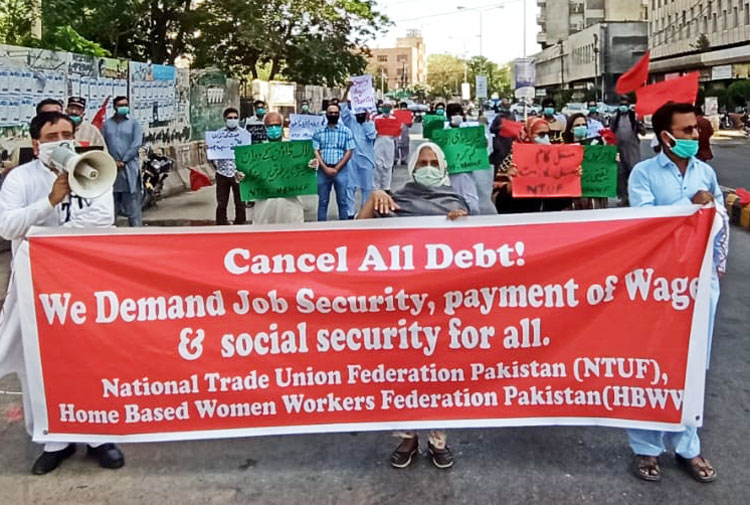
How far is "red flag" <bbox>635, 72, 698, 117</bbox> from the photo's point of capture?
4.45 metres

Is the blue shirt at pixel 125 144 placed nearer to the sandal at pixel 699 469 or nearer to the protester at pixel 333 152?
the protester at pixel 333 152

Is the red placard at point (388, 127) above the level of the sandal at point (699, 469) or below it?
above

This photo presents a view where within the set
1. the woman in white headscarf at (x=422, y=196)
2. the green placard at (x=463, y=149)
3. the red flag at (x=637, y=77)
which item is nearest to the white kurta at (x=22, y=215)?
the woman in white headscarf at (x=422, y=196)

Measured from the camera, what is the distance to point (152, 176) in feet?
48.1

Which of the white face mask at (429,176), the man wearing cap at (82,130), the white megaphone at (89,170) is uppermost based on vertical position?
the man wearing cap at (82,130)

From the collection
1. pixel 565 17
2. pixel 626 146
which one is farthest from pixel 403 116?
pixel 565 17

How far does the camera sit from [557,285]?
13.0ft

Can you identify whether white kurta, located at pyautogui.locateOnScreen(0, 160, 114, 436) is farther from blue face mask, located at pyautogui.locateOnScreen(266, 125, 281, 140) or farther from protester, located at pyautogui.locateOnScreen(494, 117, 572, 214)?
blue face mask, located at pyautogui.locateOnScreen(266, 125, 281, 140)

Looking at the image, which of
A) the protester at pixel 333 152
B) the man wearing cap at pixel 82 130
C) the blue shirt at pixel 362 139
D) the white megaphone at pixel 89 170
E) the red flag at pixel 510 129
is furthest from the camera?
the blue shirt at pixel 362 139

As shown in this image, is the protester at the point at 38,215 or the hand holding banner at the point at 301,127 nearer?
the protester at the point at 38,215

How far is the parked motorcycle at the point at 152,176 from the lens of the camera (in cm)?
1442

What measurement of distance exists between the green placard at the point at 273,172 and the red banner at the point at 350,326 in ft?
13.4

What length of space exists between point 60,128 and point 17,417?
192 cm

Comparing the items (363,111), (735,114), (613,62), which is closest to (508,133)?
(363,111)
